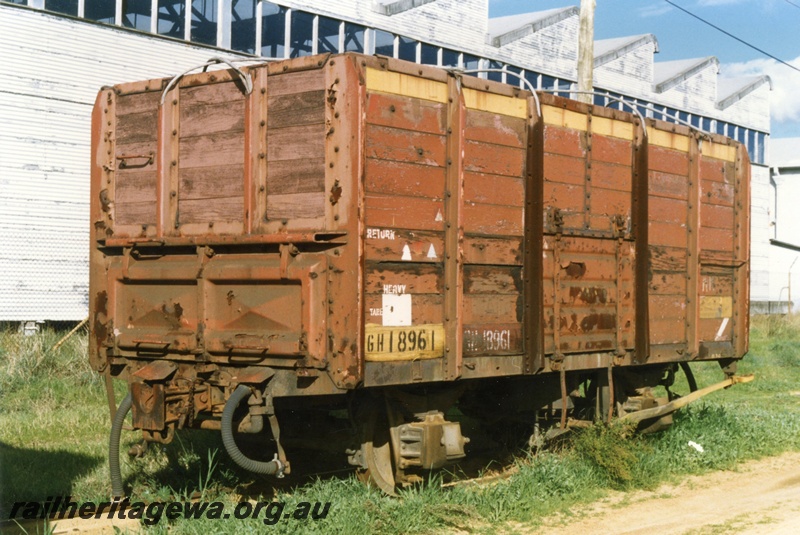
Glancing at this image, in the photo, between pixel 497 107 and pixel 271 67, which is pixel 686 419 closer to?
pixel 497 107

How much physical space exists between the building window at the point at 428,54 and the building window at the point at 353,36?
6.18ft

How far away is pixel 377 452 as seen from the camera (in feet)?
26.3

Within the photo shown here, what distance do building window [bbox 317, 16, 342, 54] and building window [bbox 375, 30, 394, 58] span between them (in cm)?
126

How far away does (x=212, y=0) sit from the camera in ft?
62.1

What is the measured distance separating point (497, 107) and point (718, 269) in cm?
428

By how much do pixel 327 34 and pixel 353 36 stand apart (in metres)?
0.86

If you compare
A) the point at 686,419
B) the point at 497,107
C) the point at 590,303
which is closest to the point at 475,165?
the point at 497,107

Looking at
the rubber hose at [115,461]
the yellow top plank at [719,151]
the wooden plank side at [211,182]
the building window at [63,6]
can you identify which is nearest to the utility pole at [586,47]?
the yellow top plank at [719,151]

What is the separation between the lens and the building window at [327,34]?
20.8 meters

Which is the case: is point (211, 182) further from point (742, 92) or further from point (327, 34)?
point (742, 92)

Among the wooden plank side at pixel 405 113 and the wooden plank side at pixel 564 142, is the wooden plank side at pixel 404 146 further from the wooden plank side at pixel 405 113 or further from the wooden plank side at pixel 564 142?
the wooden plank side at pixel 564 142

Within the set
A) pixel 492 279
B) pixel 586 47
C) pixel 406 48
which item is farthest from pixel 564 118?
pixel 406 48

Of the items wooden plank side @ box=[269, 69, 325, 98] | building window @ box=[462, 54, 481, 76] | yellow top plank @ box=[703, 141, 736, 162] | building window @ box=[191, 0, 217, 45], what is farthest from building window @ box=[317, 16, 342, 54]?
wooden plank side @ box=[269, 69, 325, 98]

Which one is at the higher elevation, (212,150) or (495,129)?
(495,129)
